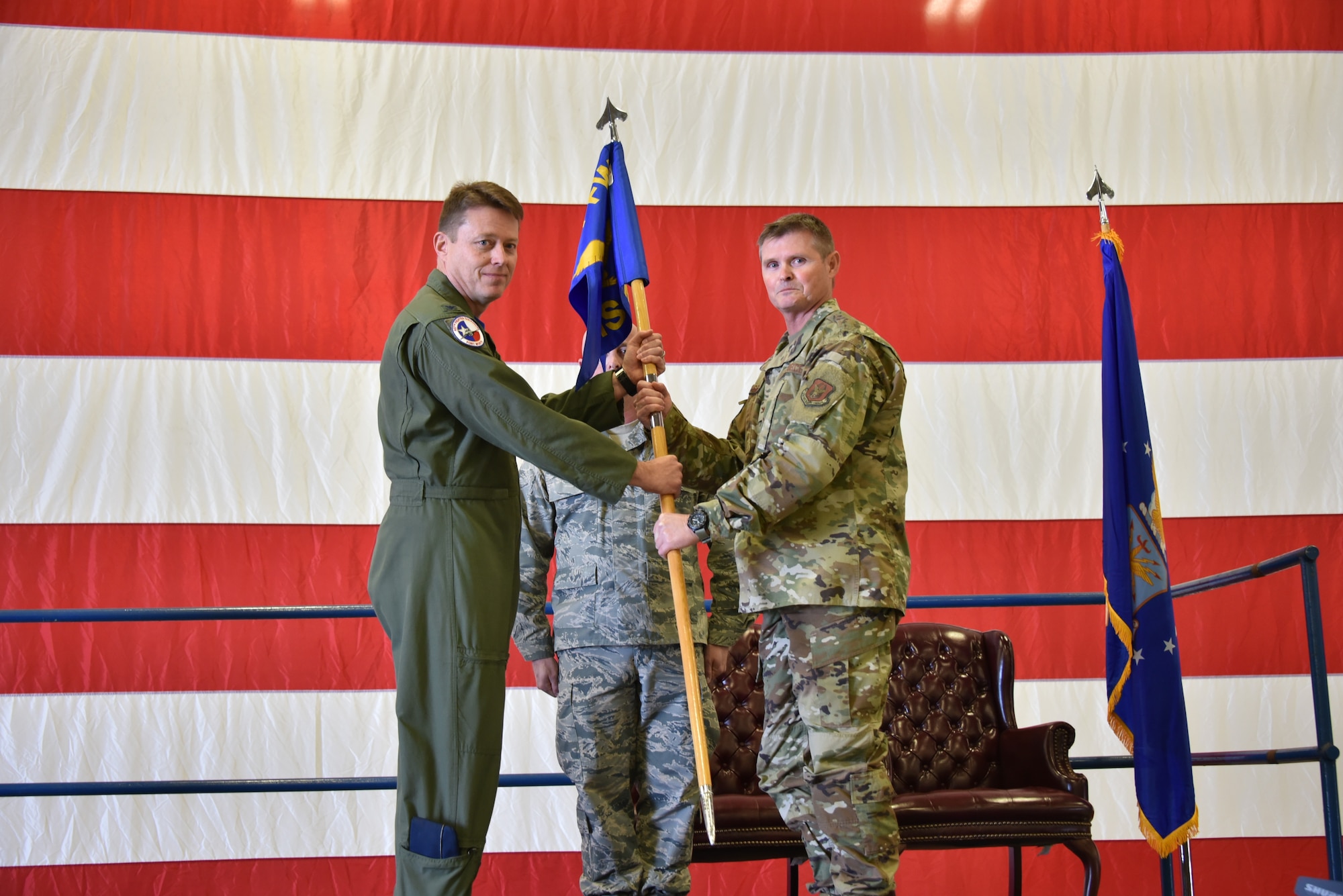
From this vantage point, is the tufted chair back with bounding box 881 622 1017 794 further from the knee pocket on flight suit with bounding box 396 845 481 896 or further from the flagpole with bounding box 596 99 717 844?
the knee pocket on flight suit with bounding box 396 845 481 896

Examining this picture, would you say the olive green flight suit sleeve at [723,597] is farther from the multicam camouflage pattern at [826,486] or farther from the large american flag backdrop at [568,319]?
the large american flag backdrop at [568,319]

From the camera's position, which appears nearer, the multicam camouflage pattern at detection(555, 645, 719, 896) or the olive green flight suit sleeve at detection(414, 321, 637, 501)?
the olive green flight suit sleeve at detection(414, 321, 637, 501)

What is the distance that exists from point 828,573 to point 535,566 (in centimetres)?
83

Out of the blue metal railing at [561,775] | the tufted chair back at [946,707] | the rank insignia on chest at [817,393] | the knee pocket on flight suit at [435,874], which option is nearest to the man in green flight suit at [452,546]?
the knee pocket on flight suit at [435,874]

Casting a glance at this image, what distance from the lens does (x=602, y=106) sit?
12.1ft

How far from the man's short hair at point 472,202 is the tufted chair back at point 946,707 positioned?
5.58 feet

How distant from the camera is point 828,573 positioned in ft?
6.72

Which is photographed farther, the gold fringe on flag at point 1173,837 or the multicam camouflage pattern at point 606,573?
the gold fringe on flag at point 1173,837

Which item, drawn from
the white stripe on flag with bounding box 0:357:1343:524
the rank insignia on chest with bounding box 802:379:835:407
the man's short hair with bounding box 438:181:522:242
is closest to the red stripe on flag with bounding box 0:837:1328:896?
the white stripe on flag with bounding box 0:357:1343:524

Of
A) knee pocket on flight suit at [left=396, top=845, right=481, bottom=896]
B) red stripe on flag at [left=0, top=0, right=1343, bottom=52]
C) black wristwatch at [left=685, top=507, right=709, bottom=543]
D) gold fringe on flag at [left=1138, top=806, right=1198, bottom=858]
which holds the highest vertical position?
red stripe on flag at [left=0, top=0, right=1343, bottom=52]

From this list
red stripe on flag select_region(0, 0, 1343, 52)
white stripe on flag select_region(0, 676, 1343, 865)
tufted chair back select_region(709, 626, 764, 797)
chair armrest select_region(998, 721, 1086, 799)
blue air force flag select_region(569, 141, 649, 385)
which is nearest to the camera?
blue air force flag select_region(569, 141, 649, 385)

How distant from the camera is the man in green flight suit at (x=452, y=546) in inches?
71.5

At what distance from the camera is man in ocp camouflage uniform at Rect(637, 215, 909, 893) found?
78.1 inches

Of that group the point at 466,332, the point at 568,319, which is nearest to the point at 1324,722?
the point at 466,332
